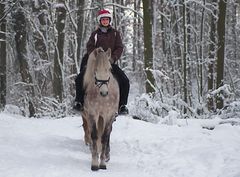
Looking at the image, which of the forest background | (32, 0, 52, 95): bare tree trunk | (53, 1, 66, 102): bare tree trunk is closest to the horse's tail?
the forest background

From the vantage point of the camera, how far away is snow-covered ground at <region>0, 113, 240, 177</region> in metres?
7.48

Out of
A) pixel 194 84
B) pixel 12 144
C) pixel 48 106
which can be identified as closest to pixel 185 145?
pixel 12 144

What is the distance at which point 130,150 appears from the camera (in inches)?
377

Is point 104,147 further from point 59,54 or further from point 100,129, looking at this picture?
point 59,54

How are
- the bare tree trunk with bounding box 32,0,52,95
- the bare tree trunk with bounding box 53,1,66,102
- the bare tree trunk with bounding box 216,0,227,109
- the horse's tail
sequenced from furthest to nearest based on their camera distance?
1. the bare tree trunk with bounding box 32,0,52,95
2. the bare tree trunk with bounding box 53,1,66,102
3. the bare tree trunk with bounding box 216,0,227,109
4. the horse's tail

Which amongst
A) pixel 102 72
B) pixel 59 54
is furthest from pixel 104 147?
pixel 59 54

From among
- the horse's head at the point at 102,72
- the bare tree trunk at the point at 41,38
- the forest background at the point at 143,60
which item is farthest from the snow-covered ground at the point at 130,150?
the bare tree trunk at the point at 41,38

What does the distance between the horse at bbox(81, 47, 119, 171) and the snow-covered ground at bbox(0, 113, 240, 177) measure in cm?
35

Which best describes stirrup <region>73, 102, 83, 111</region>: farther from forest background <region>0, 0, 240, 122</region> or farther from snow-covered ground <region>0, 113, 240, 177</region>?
forest background <region>0, 0, 240, 122</region>

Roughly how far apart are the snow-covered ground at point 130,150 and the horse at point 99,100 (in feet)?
1.14

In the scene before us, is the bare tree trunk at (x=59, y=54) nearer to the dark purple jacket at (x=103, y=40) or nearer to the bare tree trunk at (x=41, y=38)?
the bare tree trunk at (x=41, y=38)

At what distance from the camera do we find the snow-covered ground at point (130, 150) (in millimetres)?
7477

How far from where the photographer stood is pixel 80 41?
2300 centimetres

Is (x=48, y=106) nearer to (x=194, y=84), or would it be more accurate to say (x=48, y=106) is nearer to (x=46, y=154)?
(x=46, y=154)
